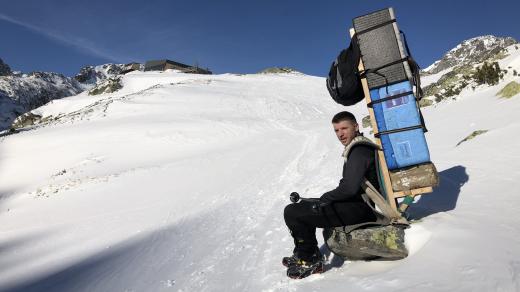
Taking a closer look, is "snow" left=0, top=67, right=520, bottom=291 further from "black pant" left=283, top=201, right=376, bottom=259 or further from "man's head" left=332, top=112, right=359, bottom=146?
"man's head" left=332, top=112, right=359, bottom=146

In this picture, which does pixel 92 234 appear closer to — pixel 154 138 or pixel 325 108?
pixel 154 138

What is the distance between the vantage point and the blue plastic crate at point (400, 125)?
15.6ft

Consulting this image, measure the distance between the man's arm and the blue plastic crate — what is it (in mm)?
599

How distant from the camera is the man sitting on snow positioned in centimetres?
430

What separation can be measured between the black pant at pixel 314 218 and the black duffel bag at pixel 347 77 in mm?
1568

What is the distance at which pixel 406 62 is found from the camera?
188 inches

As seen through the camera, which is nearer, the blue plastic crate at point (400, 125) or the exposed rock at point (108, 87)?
the blue plastic crate at point (400, 125)

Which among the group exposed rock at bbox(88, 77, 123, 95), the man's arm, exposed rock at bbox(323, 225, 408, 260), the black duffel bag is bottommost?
exposed rock at bbox(323, 225, 408, 260)

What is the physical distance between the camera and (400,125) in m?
4.83

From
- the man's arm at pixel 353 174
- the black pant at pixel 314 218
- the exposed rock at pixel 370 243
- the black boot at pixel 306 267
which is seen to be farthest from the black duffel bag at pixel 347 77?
the black boot at pixel 306 267

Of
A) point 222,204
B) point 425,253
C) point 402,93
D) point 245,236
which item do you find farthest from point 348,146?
point 222,204

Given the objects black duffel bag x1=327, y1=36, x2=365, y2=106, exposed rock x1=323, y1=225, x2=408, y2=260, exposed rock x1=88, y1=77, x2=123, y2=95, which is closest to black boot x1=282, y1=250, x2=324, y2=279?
exposed rock x1=323, y1=225, x2=408, y2=260

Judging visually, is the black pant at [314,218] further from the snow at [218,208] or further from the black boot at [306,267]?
the snow at [218,208]

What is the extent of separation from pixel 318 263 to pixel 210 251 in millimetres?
2448
